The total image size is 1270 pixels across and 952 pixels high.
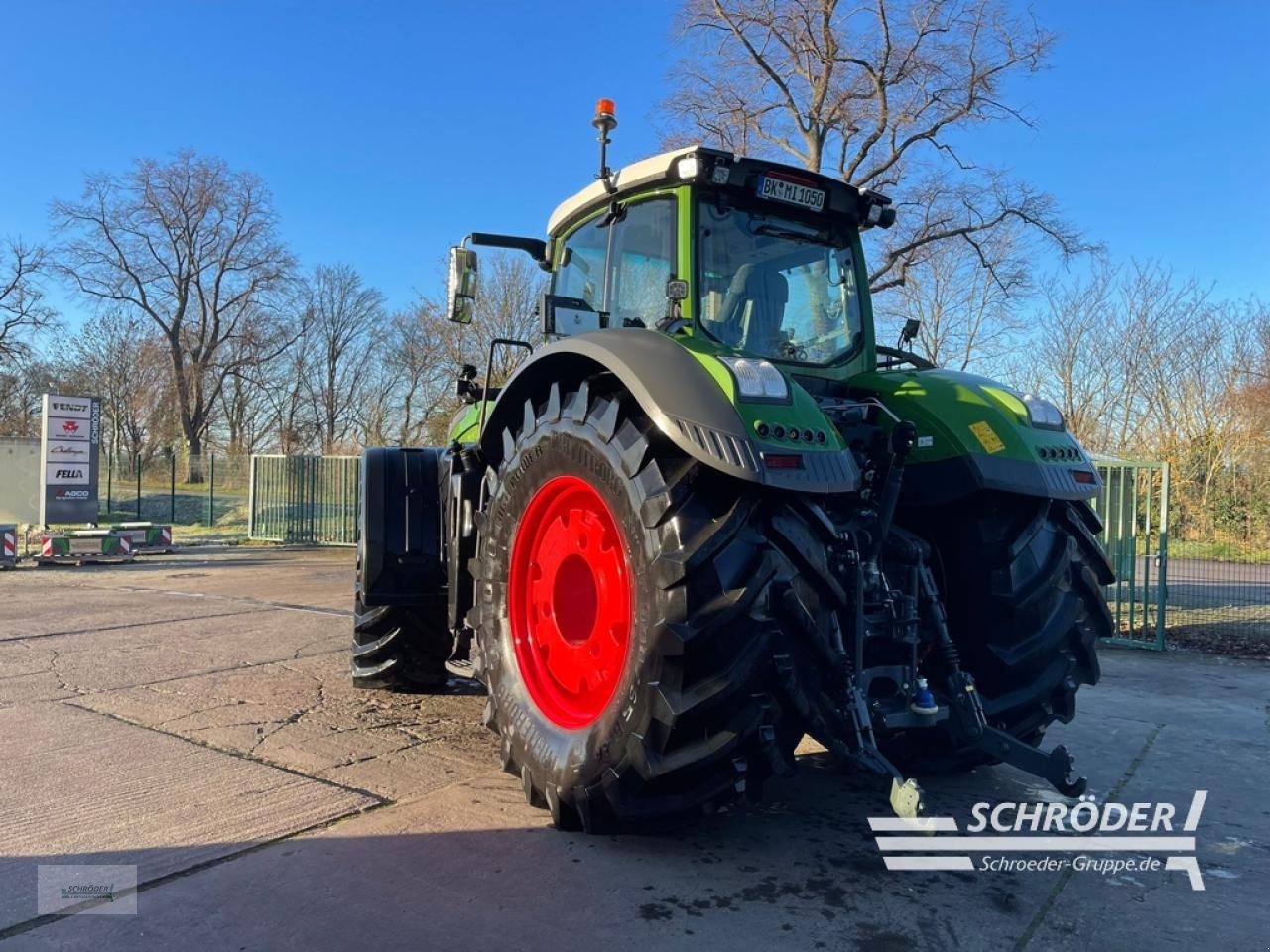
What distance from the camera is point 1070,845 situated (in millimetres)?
3307

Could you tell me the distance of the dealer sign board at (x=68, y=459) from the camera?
14852 mm

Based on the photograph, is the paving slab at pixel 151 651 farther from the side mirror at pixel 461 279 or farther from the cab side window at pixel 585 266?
the cab side window at pixel 585 266

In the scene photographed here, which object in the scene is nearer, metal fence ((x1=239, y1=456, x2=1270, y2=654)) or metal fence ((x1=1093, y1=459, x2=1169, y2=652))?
metal fence ((x1=1093, y1=459, x2=1169, y2=652))

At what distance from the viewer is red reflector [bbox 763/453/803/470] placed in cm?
273

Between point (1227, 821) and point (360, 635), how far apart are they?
181 inches

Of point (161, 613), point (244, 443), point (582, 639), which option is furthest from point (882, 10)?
point (244, 443)

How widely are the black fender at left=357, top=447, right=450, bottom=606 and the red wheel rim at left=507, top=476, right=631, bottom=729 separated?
1401 millimetres

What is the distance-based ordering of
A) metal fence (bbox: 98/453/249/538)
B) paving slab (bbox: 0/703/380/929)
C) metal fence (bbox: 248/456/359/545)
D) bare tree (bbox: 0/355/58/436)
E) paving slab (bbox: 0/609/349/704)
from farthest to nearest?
bare tree (bbox: 0/355/58/436), metal fence (bbox: 98/453/249/538), metal fence (bbox: 248/456/359/545), paving slab (bbox: 0/609/349/704), paving slab (bbox: 0/703/380/929)

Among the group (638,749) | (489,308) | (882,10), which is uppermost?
(882,10)

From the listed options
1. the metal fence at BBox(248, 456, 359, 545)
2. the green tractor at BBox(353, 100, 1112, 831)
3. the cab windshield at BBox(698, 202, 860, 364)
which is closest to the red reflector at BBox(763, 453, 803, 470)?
the green tractor at BBox(353, 100, 1112, 831)

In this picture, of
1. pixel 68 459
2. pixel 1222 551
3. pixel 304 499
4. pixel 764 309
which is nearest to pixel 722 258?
pixel 764 309

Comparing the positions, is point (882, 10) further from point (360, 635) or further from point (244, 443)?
point (244, 443)

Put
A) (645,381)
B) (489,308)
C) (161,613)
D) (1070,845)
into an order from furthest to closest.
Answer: (489,308)
(161,613)
(1070,845)
(645,381)

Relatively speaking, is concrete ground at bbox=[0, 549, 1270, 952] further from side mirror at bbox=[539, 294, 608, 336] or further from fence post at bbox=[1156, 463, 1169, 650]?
fence post at bbox=[1156, 463, 1169, 650]
